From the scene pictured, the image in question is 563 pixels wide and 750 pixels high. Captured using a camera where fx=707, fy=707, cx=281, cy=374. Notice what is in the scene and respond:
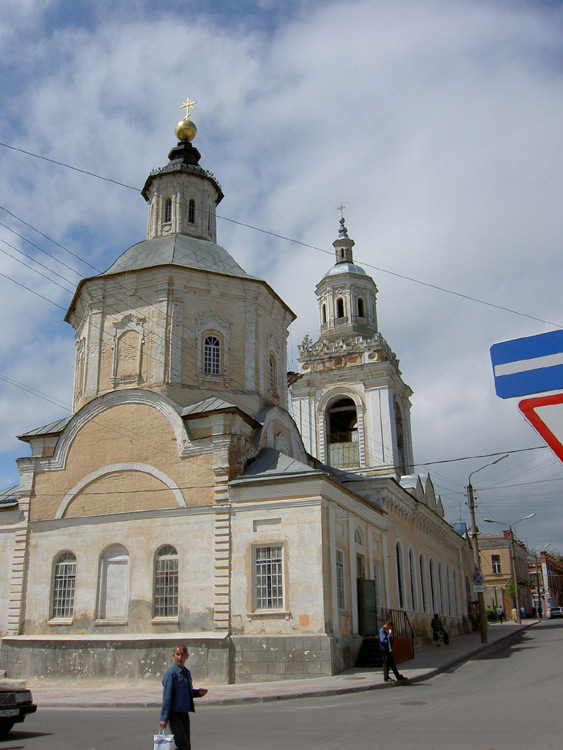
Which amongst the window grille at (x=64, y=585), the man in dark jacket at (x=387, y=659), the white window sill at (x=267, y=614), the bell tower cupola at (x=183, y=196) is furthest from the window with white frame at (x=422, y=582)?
the bell tower cupola at (x=183, y=196)

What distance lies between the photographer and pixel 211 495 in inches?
782

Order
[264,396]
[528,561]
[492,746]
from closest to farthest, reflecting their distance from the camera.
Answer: [492,746]
[264,396]
[528,561]

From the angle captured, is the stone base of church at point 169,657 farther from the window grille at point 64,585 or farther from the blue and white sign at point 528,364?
the blue and white sign at point 528,364

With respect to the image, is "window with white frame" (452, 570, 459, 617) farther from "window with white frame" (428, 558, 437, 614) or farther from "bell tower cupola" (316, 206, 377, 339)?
"bell tower cupola" (316, 206, 377, 339)

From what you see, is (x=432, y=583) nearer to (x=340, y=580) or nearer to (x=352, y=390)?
(x=352, y=390)

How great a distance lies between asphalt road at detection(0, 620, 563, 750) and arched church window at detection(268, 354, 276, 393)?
39.2 ft

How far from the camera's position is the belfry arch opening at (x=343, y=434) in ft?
121

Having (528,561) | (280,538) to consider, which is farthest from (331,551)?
(528,561)

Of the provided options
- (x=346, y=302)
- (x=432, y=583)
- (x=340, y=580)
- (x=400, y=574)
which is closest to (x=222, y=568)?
(x=340, y=580)

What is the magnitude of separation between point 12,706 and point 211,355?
14.2 metres

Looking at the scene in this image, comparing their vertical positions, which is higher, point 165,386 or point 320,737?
point 165,386

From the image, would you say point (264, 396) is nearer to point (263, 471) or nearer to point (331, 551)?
point (263, 471)

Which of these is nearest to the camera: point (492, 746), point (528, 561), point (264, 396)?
point (492, 746)

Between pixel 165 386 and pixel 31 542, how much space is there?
6.20 metres
